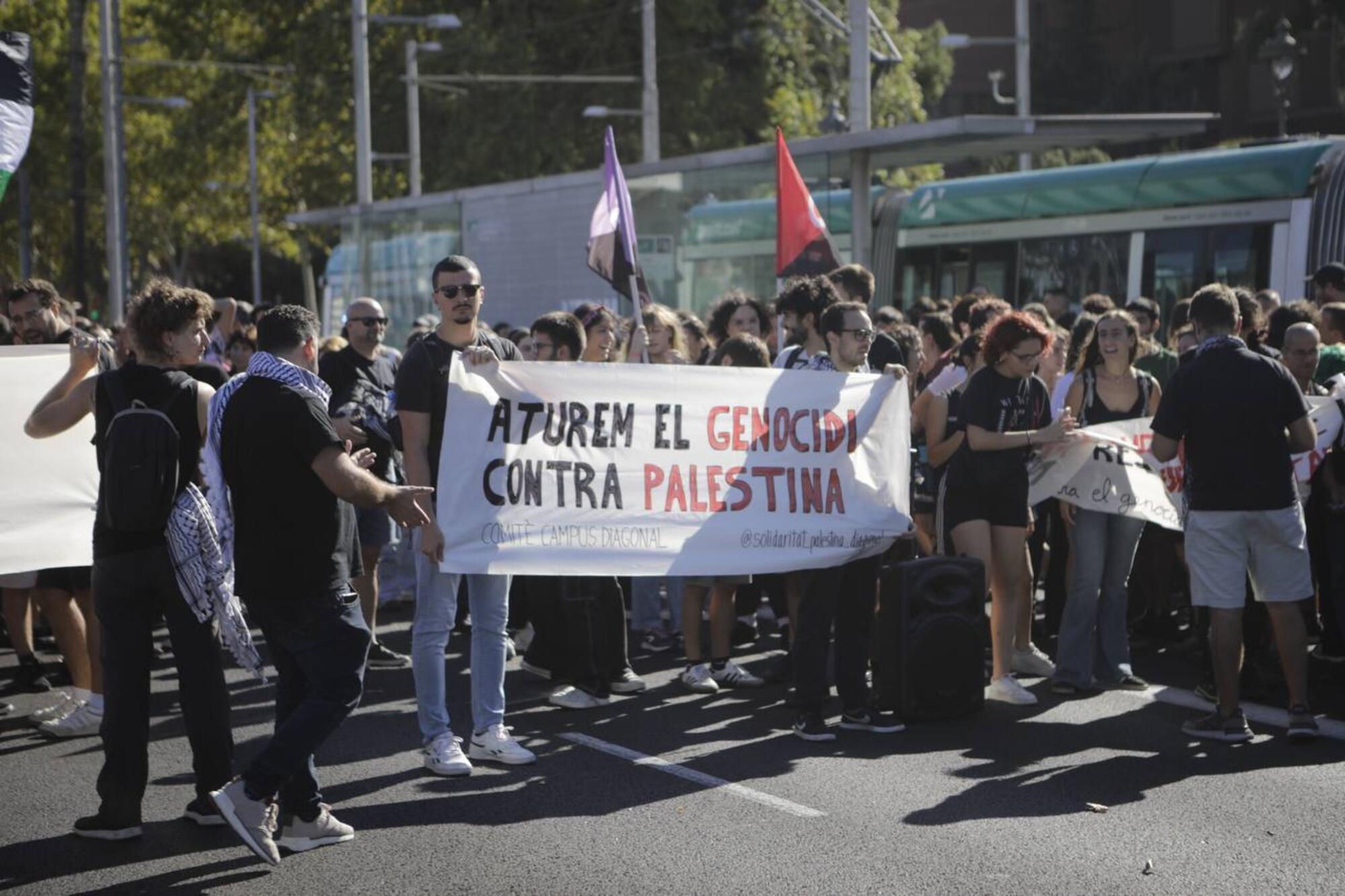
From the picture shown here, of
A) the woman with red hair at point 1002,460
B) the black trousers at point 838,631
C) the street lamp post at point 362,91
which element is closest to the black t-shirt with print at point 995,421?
the woman with red hair at point 1002,460

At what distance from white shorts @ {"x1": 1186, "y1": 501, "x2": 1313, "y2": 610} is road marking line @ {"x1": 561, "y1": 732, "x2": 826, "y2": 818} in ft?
7.21

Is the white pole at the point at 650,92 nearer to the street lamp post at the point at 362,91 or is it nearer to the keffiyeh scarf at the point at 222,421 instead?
the street lamp post at the point at 362,91

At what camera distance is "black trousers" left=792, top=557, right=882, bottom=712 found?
24.9ft

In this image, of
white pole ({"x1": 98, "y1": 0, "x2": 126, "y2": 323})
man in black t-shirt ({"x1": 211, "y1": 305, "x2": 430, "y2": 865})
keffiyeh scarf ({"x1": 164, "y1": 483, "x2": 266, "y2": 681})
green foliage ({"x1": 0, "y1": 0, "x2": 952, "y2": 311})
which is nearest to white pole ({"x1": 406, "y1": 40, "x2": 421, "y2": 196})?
green foliage ({"x1": 0, "y1": 0, "x2": 952, "y2": 311})

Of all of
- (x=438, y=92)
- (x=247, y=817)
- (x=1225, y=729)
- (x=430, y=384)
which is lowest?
(x=1225, y=729)

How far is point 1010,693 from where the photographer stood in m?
8.35

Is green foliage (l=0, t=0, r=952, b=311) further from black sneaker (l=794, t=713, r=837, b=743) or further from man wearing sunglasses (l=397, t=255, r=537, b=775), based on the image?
man wearing sunglasses (l=397, t=255, r=537, b=775)

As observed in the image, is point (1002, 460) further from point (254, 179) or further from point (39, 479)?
point (254, 179)

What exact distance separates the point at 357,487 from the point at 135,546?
0.97 m

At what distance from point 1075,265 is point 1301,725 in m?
12.8

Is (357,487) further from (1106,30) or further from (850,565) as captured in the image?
(1106,30)

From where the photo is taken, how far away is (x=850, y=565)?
25.6 ft

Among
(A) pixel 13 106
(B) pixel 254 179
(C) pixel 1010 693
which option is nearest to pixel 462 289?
(A) pixel 13 106

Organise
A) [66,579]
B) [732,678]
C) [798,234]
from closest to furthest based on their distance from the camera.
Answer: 1. [66,579]
2. [732,678]
3. [798,234]
